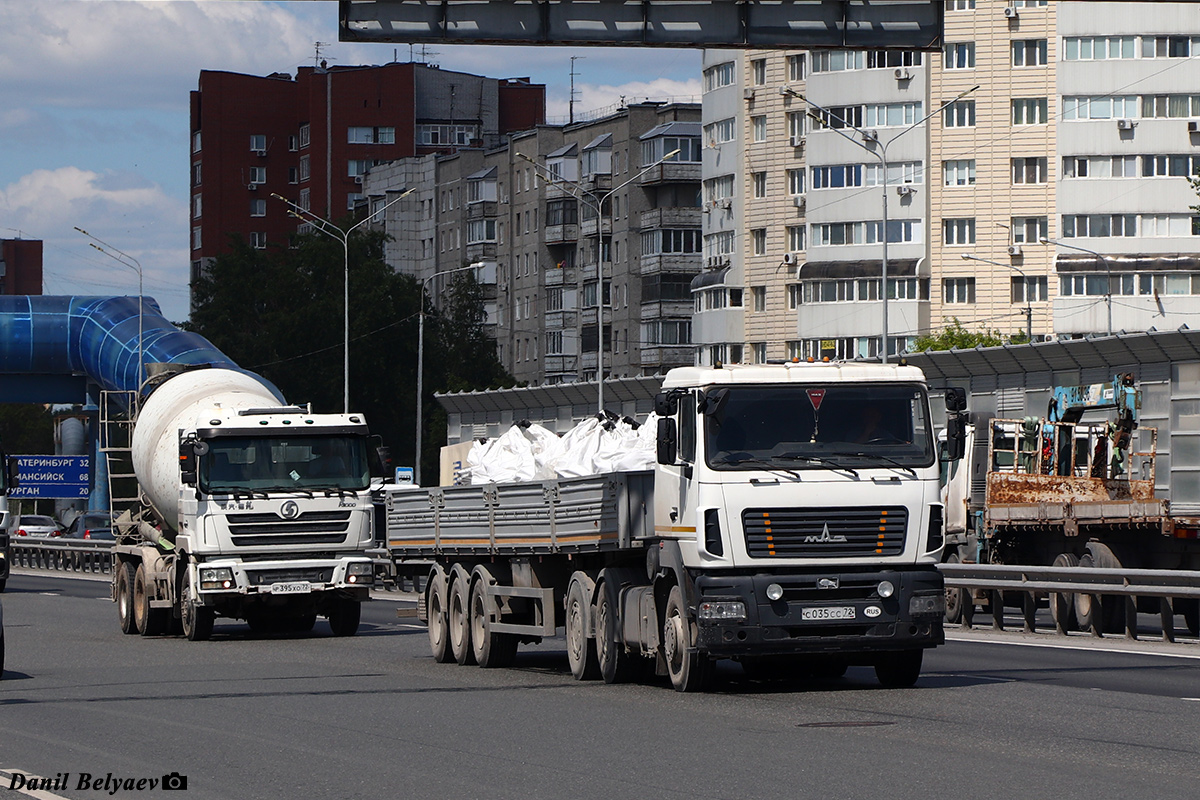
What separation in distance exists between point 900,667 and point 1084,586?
7745 mm

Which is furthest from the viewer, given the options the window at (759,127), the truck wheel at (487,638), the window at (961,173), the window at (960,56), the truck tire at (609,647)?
the window at (759,127)

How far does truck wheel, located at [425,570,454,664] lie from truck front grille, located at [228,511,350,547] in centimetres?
309

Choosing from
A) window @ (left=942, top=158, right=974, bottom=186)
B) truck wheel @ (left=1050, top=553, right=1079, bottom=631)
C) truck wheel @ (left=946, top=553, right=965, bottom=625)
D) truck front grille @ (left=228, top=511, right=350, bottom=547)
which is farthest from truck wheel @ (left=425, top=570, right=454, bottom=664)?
window @ (left=942, top=158, right=974, bottom=186)

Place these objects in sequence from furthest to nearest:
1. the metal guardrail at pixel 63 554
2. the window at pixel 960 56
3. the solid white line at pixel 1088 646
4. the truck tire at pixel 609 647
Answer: the window at pixel 960 56 → the metal guardrail at pixel 63 554 → the solid white line at pixel 1088 646 → the truck tire at pixel 609 647

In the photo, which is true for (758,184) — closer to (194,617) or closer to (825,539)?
(194,617)

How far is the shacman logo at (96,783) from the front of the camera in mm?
11281

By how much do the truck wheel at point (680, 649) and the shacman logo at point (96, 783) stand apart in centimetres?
561

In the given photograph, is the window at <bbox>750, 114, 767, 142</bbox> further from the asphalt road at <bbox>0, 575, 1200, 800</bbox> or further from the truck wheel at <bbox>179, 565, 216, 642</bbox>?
the asphalt road at <bbox>0, 575, 1200, 800</bbox>

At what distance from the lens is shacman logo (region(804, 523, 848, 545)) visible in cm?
1634

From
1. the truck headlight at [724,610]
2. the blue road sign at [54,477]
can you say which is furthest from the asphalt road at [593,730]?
the blue road sign at [54,477]

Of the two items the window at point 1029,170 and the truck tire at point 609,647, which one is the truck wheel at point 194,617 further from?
the window at point 1029,170

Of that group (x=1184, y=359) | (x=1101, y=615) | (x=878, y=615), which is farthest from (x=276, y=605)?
(x=1184, y=359)

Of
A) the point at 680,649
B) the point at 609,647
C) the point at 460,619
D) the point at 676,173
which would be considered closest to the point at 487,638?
the point at 460,619

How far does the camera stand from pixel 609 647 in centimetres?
1806
